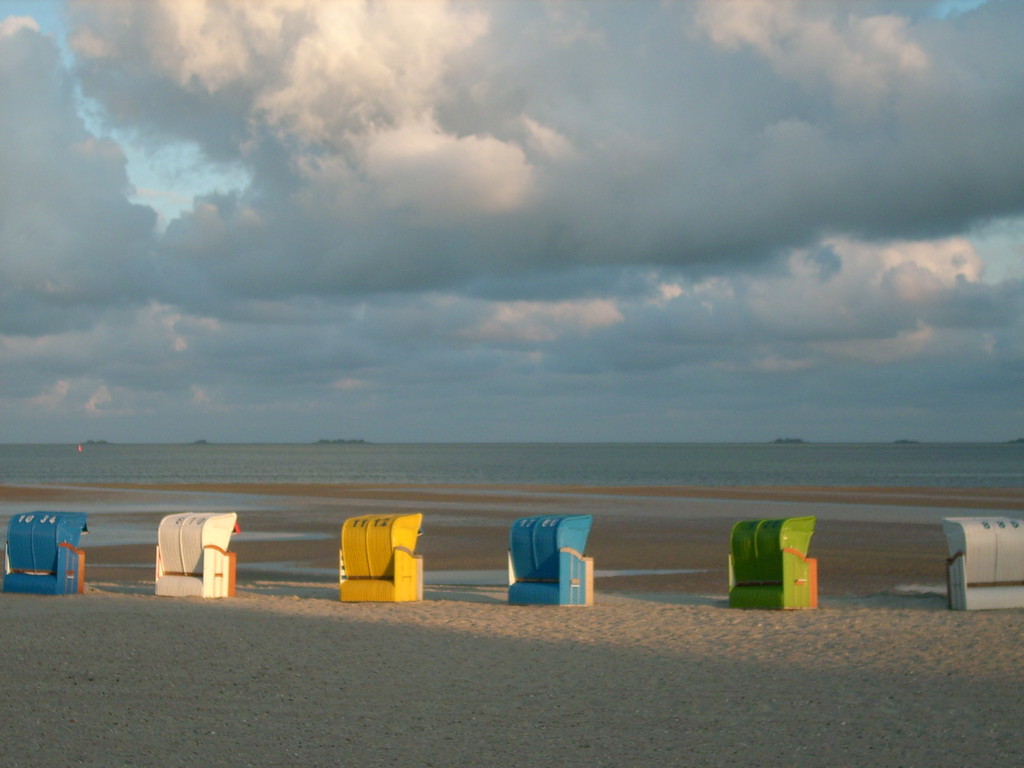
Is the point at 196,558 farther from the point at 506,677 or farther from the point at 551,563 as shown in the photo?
the point at 506,677

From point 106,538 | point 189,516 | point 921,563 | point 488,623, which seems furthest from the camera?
point 106,538

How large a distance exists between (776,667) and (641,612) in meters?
4.04

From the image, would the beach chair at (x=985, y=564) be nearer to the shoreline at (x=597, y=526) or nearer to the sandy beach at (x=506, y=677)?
the sandy beach at (x=506, y=677)

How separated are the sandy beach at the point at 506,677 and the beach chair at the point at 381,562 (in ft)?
1.43

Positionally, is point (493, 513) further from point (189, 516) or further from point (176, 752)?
point (176, 752)

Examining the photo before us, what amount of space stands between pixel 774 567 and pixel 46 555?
35.3 feet

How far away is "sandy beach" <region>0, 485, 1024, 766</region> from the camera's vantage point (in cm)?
734

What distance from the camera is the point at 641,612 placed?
1413 cm

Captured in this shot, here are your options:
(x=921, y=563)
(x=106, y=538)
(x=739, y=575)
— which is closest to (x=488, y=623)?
(x=739, y=575)

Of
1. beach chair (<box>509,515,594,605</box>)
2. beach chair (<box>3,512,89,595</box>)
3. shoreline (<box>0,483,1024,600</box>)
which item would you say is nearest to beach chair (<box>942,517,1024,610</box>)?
shoreline (<box>0,483,1024,600</box>)

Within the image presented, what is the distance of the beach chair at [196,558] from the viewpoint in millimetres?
15711

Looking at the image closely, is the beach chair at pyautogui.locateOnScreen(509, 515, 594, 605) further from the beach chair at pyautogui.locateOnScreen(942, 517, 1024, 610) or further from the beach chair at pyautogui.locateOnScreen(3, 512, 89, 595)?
the beach chair at pyautogui.locateOnScreen(3, 512, 89, 595)

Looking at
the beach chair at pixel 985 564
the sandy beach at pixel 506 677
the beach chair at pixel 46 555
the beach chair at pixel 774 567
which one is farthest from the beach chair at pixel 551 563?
the beach chair at pixel 46 555

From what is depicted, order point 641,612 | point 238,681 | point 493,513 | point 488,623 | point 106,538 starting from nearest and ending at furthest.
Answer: point 238,681, point 488,623, point 641,612, point 106,538, point 493,513
